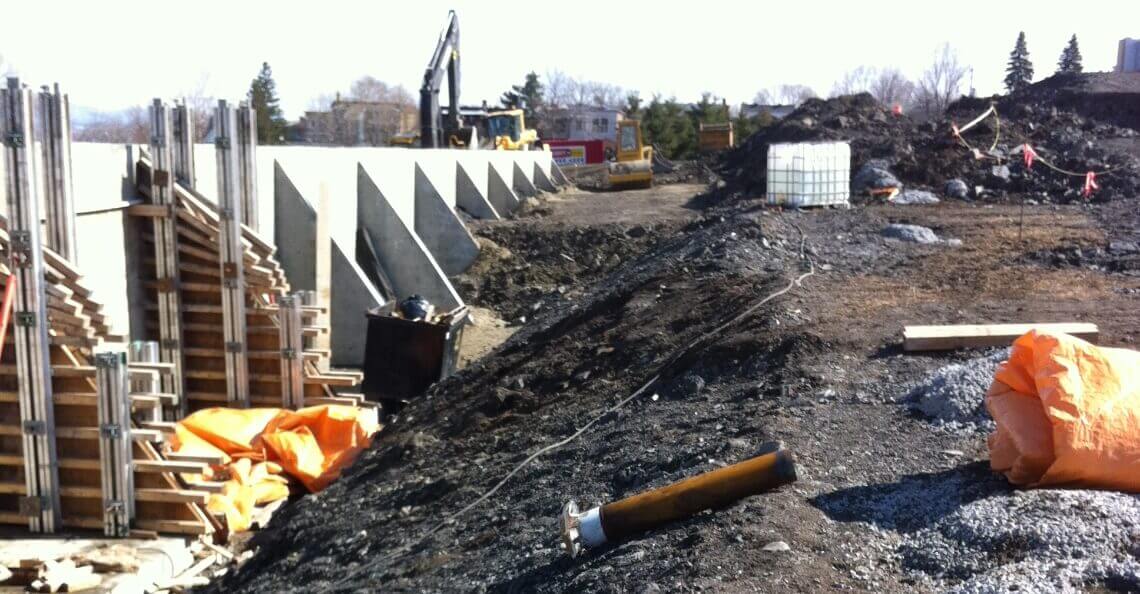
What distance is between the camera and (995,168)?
21469mm

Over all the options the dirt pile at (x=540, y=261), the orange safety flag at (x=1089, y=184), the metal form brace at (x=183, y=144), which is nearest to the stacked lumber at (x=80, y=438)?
the metal form brace at (x=183, y=144)

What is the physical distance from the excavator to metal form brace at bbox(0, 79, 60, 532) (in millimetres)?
23119

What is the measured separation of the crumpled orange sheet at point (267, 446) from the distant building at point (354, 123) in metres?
56.5

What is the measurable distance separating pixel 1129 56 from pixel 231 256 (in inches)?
1637

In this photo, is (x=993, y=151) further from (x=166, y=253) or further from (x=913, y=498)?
(x=913, y=498)

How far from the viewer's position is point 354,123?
8088 cm

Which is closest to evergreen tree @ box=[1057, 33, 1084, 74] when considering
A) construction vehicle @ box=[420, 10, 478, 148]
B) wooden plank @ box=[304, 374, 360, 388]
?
construction vehicle @ box=[420, 10, 478, 148]

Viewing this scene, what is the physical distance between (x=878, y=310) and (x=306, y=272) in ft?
23.8

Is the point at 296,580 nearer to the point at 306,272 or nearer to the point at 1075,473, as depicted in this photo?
the point at 1075,473

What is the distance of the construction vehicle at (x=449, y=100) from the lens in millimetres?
30703

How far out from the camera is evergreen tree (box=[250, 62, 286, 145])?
46.7 meters

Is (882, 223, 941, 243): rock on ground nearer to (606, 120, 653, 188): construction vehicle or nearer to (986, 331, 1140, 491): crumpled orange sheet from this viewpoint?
(986, 331, 1140, 491): crumpled orange sheet

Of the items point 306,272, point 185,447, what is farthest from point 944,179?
point 185,447

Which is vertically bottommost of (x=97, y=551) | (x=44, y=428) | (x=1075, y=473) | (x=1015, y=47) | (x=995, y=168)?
(x=97, y=551)
